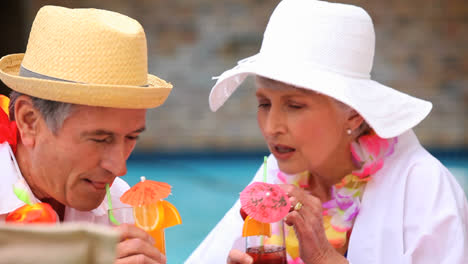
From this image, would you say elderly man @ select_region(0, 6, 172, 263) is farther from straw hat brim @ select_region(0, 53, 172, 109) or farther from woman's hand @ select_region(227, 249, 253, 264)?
woman's hand @ select_region(227, 249, 253, 264)

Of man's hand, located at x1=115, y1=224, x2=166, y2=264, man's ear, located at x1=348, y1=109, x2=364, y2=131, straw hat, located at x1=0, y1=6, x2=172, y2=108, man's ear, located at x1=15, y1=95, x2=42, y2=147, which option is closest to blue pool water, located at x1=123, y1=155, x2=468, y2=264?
man's ear, located at x1=348, y1=109, x2=364, y2=131

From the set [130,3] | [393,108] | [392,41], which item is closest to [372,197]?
[393,108]

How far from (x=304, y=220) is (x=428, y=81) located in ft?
28.1

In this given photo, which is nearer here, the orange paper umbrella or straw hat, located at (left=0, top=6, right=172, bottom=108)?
the orange paper umbrella

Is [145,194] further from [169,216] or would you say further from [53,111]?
[53,111]

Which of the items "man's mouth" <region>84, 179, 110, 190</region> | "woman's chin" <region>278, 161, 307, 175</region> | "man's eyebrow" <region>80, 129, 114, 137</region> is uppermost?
"man's eyebrow" <region>80, 129, 114, 137</region>

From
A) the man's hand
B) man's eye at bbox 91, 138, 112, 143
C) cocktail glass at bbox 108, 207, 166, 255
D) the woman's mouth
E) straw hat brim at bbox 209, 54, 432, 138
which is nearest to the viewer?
the man's hand

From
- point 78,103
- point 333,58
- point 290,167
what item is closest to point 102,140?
point 78,103

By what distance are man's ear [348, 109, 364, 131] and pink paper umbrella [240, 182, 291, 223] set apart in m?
0.77

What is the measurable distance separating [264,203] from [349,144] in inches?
35.9

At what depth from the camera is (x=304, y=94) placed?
8.81 ft

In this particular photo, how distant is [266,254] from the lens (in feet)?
6.94

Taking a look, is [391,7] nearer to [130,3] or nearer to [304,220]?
[130,3]

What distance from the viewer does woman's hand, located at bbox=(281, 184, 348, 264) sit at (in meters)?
2.40
